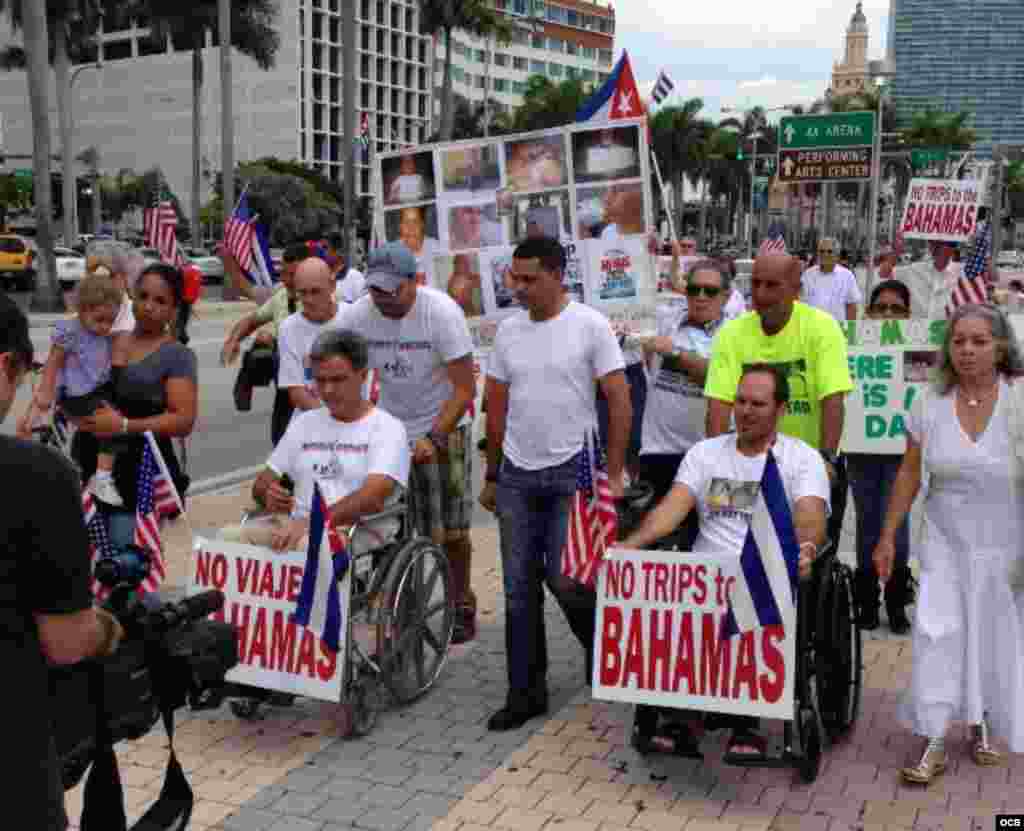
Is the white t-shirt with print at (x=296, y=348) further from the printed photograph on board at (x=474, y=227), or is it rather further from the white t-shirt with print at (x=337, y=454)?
the printed photograph on board at (x=474, y=227)

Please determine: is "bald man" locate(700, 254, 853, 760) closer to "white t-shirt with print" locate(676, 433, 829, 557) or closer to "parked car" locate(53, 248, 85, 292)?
"white t-shirt with print" locate(676, 433, 829, 557)

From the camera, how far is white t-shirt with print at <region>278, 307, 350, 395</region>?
611 cm

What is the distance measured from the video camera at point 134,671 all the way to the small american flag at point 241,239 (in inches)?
302

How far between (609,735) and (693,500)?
994mm

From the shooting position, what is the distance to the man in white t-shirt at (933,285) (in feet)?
32.4

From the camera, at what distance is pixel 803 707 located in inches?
162

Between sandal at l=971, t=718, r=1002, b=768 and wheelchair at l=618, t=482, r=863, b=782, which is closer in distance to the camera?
wheelchair at l=618, t=482, r=863, b=782

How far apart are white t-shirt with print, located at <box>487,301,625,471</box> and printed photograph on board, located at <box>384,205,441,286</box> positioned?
8.76ft

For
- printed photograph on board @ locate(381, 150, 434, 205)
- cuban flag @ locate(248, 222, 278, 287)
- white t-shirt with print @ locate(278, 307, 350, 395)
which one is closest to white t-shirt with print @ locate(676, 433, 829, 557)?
white t-shirt with print @ locate(278, 307, 350, 395)

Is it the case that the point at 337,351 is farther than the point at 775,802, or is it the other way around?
the point at 337,351

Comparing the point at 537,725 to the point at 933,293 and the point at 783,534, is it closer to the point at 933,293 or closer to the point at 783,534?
the point at 783,534

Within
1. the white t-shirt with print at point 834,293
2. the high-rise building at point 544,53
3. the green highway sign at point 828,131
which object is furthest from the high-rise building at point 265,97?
the white t-shirt with print at point 834,293

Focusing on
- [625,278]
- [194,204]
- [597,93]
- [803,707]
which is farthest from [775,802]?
[194,204]

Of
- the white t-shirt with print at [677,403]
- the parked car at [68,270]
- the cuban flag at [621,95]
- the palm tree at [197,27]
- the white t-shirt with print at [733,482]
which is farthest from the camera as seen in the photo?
the palm tree at [197,27]
